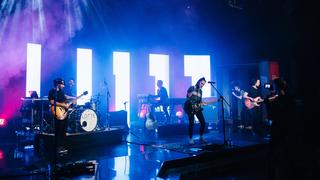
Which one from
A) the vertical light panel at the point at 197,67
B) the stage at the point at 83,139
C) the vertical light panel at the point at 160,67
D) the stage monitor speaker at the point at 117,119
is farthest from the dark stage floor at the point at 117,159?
the vertical light panel at the point at 197,67

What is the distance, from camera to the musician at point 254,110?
34.5 ft

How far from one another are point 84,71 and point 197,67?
651 centimetres

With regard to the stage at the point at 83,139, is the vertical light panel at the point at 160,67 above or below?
above

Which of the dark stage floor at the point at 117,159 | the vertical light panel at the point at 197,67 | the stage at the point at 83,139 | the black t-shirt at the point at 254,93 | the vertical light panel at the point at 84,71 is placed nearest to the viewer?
the dark stage floor at the point at 117,159

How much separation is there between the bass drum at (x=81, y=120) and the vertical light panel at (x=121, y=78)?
5071 mm

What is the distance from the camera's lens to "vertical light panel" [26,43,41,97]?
A: 11492 millimetres

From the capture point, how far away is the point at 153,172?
5.70 m

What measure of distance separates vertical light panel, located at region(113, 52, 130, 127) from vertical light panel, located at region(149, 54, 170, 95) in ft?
4.55

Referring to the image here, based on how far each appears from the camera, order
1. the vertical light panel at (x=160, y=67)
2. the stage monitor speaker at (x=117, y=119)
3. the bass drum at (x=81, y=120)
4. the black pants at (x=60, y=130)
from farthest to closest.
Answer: the vertical light panel at (x=160, y=67) < the stage monitor speaker at (x=117, y=119) < the bass drum at (x=81, y=120) < the black pants at (x=60, y=130)

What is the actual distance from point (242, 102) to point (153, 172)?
701 cm

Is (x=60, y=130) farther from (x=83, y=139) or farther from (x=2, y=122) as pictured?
(x=2, y=122)

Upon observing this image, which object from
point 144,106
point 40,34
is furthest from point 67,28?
point 144,106

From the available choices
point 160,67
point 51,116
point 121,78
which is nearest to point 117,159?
point 51,116

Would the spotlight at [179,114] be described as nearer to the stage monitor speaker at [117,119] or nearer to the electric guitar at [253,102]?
the stage monitor speaker at [117,119]
